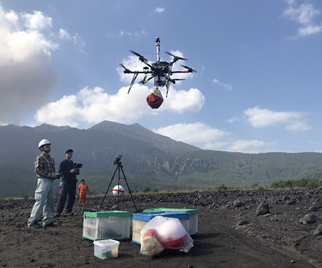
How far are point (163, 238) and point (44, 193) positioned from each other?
13.7 ft

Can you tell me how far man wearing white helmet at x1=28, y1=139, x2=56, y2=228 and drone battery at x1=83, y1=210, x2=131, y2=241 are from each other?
2013 millimetres

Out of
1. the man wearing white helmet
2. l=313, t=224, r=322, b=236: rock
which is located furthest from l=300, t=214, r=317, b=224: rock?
the man wearing white helmet

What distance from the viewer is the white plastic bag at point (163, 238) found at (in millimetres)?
4727

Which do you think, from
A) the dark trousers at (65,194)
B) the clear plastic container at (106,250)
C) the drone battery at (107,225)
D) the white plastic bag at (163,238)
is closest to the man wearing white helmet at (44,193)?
the dark trousers at (65,194)

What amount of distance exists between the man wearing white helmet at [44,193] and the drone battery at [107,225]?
2.01 m

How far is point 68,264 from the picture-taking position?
453 cm

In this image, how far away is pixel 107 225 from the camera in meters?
6.03

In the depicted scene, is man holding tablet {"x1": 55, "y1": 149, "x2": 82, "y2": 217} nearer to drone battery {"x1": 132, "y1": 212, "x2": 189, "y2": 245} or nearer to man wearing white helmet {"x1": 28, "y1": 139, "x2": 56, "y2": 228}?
man wearing white helmet {"x1": 28, "y1": 139, "x2": 56, "y2": 228}

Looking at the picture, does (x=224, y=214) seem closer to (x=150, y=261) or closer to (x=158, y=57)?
(x=150, y=261)

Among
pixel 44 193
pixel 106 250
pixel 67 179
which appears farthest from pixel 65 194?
pixel 106 250

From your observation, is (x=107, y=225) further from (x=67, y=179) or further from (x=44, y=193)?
(x=67, y=179)

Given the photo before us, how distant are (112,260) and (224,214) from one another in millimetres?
5552

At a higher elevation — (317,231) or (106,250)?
(317,231)

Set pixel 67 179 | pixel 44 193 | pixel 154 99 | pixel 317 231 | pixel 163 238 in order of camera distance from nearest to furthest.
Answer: pixel 163 238
pixel 317 231
pixel 44 193
pixel 67 179
pixel 154 99
